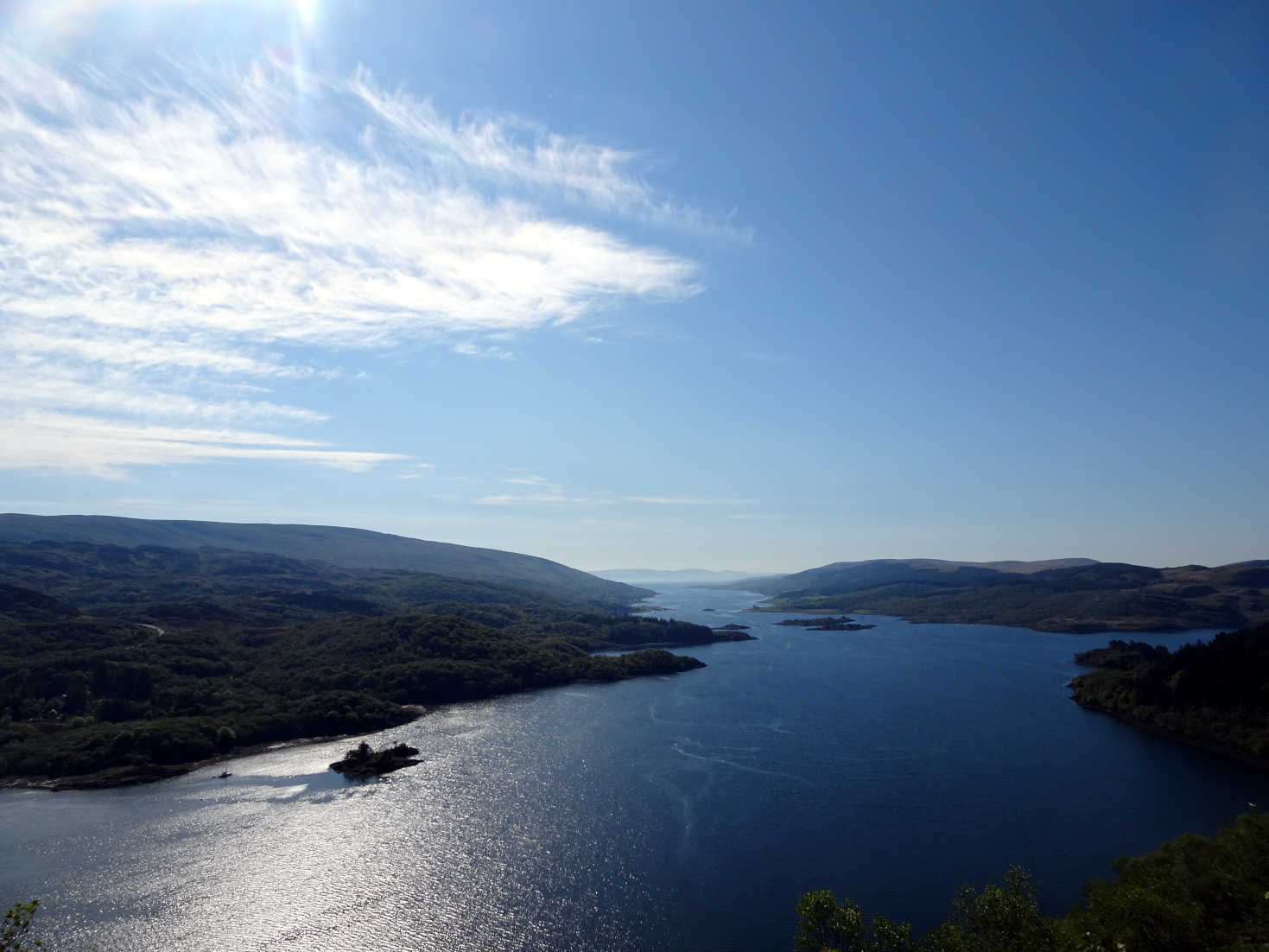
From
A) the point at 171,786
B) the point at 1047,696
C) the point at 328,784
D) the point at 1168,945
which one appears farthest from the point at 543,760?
the point at 1047,696

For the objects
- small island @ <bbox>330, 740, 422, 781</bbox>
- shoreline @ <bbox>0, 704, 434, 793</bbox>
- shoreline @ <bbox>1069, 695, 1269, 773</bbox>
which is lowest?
shoreline @ <bbox>0, 704, 434, 793</bbox>

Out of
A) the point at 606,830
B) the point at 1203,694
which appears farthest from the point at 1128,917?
the point at 1203,694

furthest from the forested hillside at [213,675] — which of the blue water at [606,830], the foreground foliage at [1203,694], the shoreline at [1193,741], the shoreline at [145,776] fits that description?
the foreground foliage at [1203,694]

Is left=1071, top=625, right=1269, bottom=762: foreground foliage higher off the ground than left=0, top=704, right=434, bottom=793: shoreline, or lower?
higher

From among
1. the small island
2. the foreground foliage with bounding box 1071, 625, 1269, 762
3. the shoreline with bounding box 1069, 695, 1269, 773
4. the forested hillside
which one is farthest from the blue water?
the forested hillside

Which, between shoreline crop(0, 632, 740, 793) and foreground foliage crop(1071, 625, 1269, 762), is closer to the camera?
shoreline crop(0, 632, 740, 793)

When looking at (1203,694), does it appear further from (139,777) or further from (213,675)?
(213,675)

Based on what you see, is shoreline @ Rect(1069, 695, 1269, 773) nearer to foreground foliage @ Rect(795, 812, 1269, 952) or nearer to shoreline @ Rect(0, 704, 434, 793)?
foreground foliage @ Rect(795, 812, 1269, 952)
